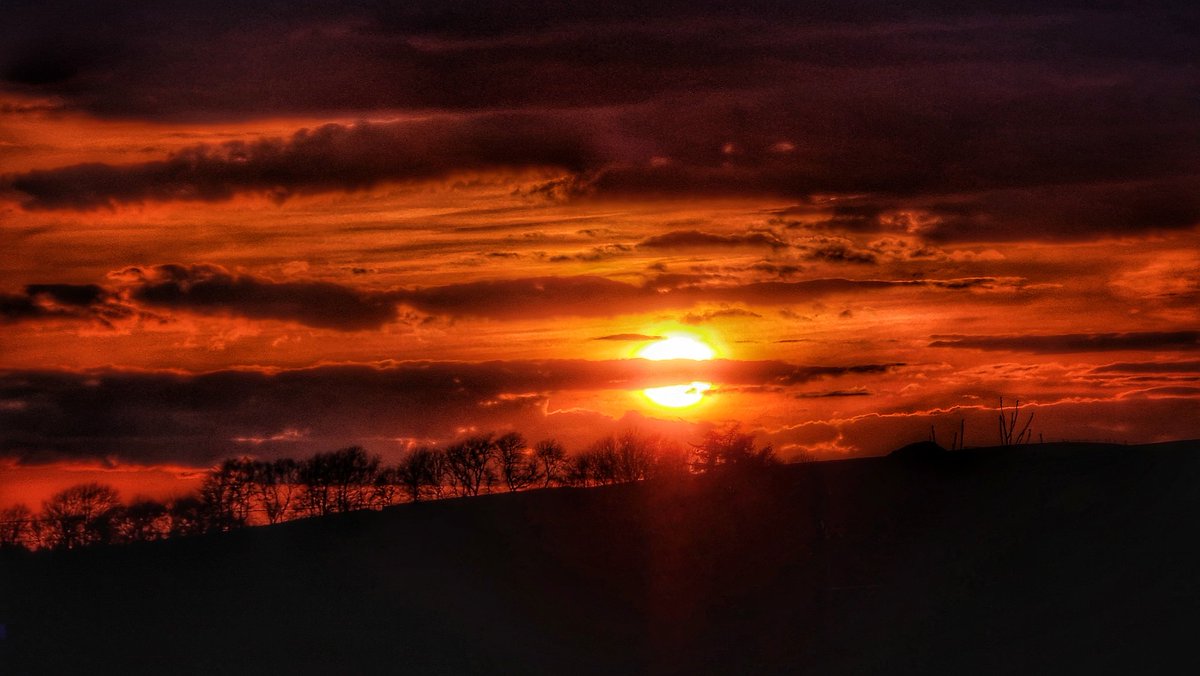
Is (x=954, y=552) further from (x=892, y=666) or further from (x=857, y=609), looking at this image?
(x=892, y=666)

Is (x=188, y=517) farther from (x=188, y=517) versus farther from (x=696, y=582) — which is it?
(x=696, y=582)

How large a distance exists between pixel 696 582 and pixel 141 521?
4311 centimetres

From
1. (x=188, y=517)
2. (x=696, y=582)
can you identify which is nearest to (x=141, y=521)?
(x=188, y=517)

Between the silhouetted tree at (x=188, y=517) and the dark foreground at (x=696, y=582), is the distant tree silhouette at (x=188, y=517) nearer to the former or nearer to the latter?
the silhouetted tree at (x=188, y=517)

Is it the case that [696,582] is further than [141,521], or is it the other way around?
[141,521]

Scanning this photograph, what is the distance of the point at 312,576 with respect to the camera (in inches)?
2630

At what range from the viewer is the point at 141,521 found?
302 ft

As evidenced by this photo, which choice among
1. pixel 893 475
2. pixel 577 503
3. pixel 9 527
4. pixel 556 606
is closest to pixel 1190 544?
pixel 893 475

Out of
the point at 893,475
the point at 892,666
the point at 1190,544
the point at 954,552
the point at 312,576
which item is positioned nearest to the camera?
the point at 892,666

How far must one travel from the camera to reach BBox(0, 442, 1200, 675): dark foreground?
53.5m

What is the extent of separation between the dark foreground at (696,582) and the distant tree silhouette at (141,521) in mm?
13646

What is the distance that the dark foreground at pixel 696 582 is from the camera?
5347 cm

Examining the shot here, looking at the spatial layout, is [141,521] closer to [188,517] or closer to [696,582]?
[188,517]

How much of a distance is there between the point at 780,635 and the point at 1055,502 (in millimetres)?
16134
